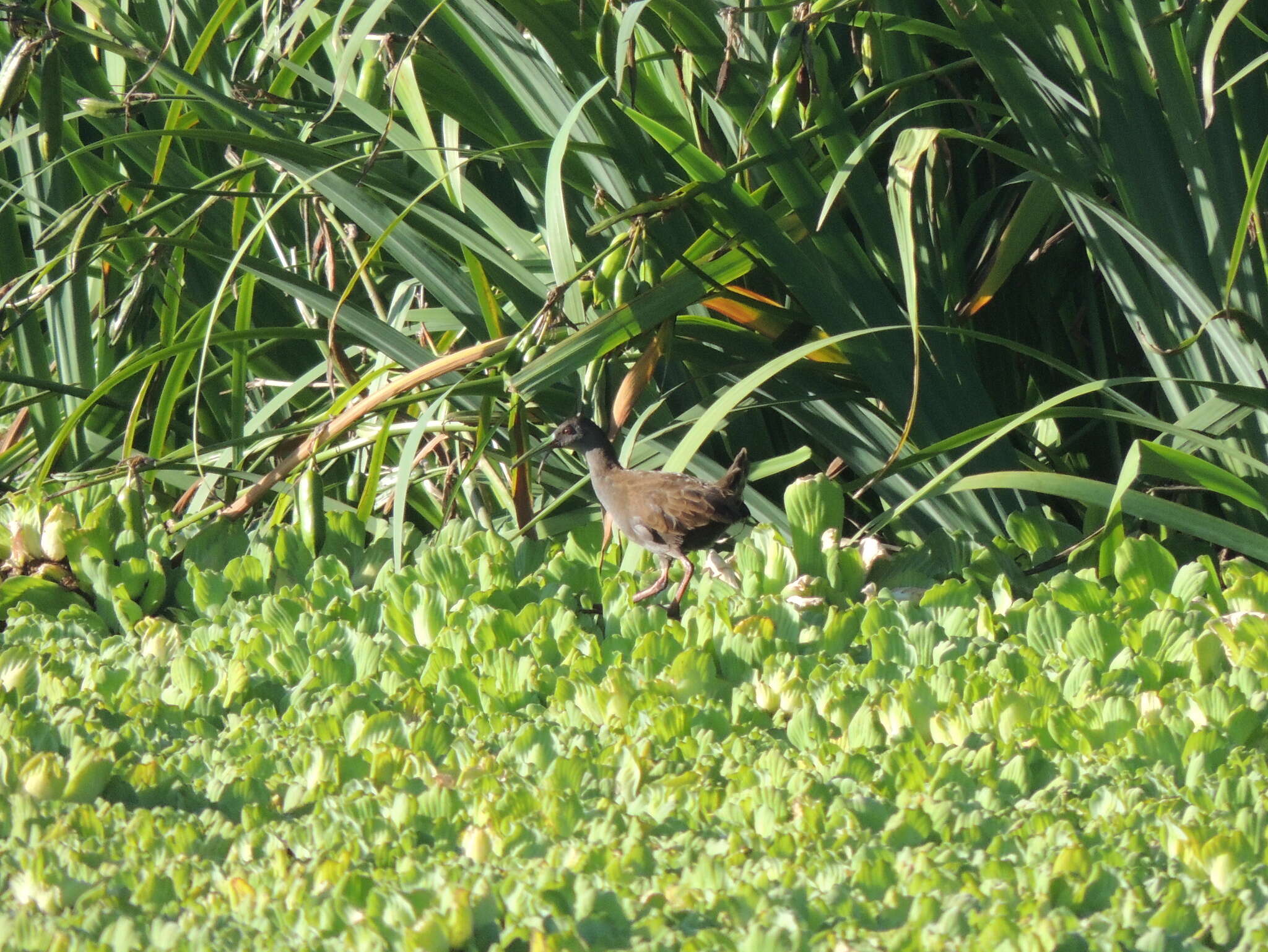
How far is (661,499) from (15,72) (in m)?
1.67

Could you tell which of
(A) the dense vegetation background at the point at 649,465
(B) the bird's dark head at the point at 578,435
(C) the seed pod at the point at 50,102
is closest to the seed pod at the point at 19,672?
(A) the dense vegetation background at the point at 649,465

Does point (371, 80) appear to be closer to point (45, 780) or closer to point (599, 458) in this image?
point (599, 458)

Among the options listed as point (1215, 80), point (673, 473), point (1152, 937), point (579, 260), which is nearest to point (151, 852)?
point (1152, 937)

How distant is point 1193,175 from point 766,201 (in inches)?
37.8

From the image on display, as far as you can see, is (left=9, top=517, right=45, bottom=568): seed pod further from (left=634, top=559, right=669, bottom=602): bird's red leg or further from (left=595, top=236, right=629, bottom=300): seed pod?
(left=595, top=236, right=629, bottom=300): seed pod

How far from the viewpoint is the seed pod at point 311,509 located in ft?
10.6

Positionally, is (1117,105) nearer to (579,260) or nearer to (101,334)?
(579,260)

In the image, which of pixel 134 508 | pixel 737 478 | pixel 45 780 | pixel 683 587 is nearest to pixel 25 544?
pixel 134 508

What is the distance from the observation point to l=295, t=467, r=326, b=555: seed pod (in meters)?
3.23

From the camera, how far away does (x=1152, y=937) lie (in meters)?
1.50

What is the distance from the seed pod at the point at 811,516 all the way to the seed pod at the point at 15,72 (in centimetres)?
172

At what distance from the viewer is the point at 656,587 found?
121 inches

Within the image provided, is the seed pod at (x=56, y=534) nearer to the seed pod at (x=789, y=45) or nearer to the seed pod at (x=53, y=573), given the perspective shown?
the seed pod at (x=53, y=573)

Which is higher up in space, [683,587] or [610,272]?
[610,272]
